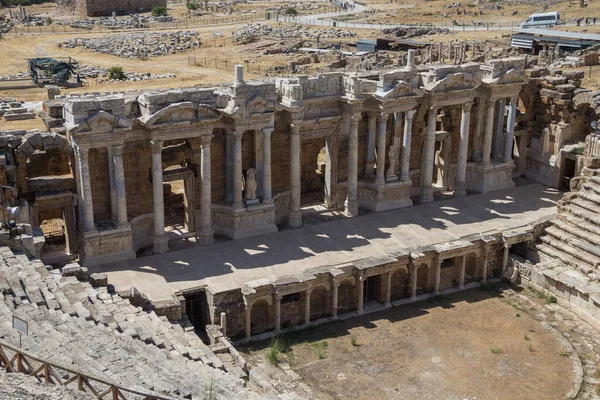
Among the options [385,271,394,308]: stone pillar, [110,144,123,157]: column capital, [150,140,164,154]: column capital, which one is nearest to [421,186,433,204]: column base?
[385,271,394,308]: stone pillar

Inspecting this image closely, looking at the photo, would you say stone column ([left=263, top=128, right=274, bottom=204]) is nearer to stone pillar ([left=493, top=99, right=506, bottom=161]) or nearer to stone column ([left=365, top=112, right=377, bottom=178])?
stone column ([left=365, top=112, right=377, bottom=178])

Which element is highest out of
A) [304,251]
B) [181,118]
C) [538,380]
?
[181,118]

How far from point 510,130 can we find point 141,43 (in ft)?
162

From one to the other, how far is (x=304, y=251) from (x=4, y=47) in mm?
56253

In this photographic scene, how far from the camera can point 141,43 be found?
74.8 m

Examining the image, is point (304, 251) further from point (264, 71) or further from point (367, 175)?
point (264, 71)

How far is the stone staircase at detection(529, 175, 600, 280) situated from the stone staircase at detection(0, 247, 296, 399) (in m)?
13.3

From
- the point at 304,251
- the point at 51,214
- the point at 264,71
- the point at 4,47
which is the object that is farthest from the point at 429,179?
the point at 4,47

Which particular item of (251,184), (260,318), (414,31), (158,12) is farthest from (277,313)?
(158,12)

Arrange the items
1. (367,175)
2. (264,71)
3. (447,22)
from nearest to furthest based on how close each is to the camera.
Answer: (367,175), (264,71), (447,22)

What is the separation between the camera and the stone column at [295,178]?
94.0ft

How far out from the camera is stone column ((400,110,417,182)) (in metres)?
30.4

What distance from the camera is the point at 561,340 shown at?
24609 millimetres

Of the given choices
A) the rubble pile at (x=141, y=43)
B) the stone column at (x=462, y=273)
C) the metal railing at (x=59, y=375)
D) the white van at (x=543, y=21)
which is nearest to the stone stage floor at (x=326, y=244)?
the stone column at (x=462, y=273)
